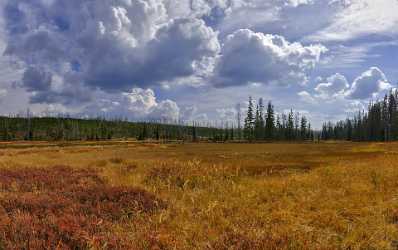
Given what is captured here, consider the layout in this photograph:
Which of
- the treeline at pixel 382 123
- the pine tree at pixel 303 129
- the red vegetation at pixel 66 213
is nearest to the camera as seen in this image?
the red vegetation at pixel 66 213

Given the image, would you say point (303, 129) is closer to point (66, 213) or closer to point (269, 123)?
point (269, 123)

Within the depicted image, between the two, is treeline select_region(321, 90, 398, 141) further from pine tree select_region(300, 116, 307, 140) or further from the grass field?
the grass field

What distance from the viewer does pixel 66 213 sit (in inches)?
348

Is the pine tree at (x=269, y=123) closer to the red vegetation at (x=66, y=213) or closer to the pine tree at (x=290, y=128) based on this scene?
the pine tree at (x=290, y=128)

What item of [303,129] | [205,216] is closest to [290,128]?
[303,129]

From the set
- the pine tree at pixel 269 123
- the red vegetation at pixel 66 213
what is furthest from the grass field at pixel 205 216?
the pine tree at pixel 269 123

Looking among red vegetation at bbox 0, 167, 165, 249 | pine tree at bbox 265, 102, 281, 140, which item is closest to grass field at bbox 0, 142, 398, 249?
red vegetation at bbox 0, 167, 165, 249

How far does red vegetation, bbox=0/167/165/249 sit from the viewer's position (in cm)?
666

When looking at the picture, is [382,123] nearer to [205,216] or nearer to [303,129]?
[303,129]

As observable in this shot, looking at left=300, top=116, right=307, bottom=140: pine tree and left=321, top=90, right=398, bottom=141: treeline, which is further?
left=300, top=116, right=307, bottom=140: pine tree

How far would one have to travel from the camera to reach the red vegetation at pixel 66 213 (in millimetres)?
6656

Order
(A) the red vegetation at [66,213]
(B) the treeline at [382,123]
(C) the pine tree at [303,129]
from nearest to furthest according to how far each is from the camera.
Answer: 1. (A) the red vegetation at [66,213]
2. (B) the treeline at [382,123]
3. (C) the pine tree at [303,129]

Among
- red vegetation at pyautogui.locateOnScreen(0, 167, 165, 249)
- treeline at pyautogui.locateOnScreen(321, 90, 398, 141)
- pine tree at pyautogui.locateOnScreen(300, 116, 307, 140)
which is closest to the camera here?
red vegetation at pyautogui.locateOnScreen(0, 167, 165, 249)

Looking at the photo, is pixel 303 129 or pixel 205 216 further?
pixel 303 129
